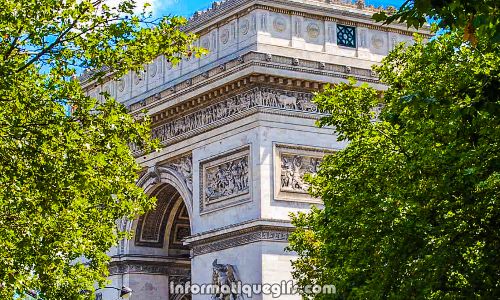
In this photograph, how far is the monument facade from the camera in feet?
110

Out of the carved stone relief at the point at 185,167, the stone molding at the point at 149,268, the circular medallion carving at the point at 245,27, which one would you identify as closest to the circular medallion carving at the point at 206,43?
the circular medallion carving at the point at 245,27

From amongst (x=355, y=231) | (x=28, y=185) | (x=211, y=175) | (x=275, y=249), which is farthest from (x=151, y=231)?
(x=28, y=185)

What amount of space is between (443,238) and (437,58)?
4.61 m

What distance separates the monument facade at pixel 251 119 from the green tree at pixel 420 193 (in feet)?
28.2

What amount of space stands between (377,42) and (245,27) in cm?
494

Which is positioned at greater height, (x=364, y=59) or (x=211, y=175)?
(x=364, y=59)

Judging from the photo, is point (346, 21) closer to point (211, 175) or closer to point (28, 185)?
point (211, 175)

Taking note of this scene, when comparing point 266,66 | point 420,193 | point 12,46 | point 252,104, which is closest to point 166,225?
point 252,104

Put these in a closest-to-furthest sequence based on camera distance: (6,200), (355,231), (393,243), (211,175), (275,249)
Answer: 1. (6,200)
2. (393,243)
3. (355,231)
4. (275,249)
5. (211,175)

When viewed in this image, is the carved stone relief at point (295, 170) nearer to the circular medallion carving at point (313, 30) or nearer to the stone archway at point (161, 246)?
the circular medallion carving at point (313, 30)

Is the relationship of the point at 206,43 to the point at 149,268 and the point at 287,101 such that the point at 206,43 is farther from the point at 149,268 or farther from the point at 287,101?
the point at 149,268

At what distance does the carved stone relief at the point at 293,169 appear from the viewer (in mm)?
33719

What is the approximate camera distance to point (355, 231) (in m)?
22.6

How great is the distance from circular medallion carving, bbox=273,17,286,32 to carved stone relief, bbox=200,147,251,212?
424cm
